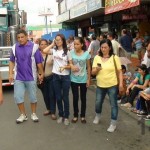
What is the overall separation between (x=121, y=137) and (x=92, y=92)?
487 cm

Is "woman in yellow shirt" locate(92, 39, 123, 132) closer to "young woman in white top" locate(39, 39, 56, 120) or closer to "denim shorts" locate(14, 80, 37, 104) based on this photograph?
"young woman in white top" locate(39, 39, 56, 120)

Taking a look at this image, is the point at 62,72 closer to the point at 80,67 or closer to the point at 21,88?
the point at 80,67

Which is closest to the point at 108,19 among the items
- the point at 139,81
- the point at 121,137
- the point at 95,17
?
the point at 95,17

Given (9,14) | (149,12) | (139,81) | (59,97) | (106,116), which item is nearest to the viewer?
(59,97)

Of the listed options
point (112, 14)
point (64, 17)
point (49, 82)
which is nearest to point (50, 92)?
point (49, 82)

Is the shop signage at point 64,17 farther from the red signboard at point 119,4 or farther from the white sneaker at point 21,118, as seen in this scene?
the white sneaker at point 21,118

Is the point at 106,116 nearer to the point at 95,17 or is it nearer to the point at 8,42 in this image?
the point at 8,42

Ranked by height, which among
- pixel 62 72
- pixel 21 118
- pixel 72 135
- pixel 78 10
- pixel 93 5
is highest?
pixel 78 10

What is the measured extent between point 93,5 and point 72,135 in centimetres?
1392

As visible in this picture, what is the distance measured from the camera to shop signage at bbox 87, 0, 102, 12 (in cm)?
1787

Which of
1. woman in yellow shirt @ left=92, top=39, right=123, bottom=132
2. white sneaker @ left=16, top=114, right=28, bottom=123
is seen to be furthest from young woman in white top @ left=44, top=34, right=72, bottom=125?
white sneaker @ left=16, top=114, right=28, bottom=123

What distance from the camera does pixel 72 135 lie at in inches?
239

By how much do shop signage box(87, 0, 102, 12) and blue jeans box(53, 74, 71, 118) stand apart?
11.5 m

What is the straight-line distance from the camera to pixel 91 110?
8.12 metres
